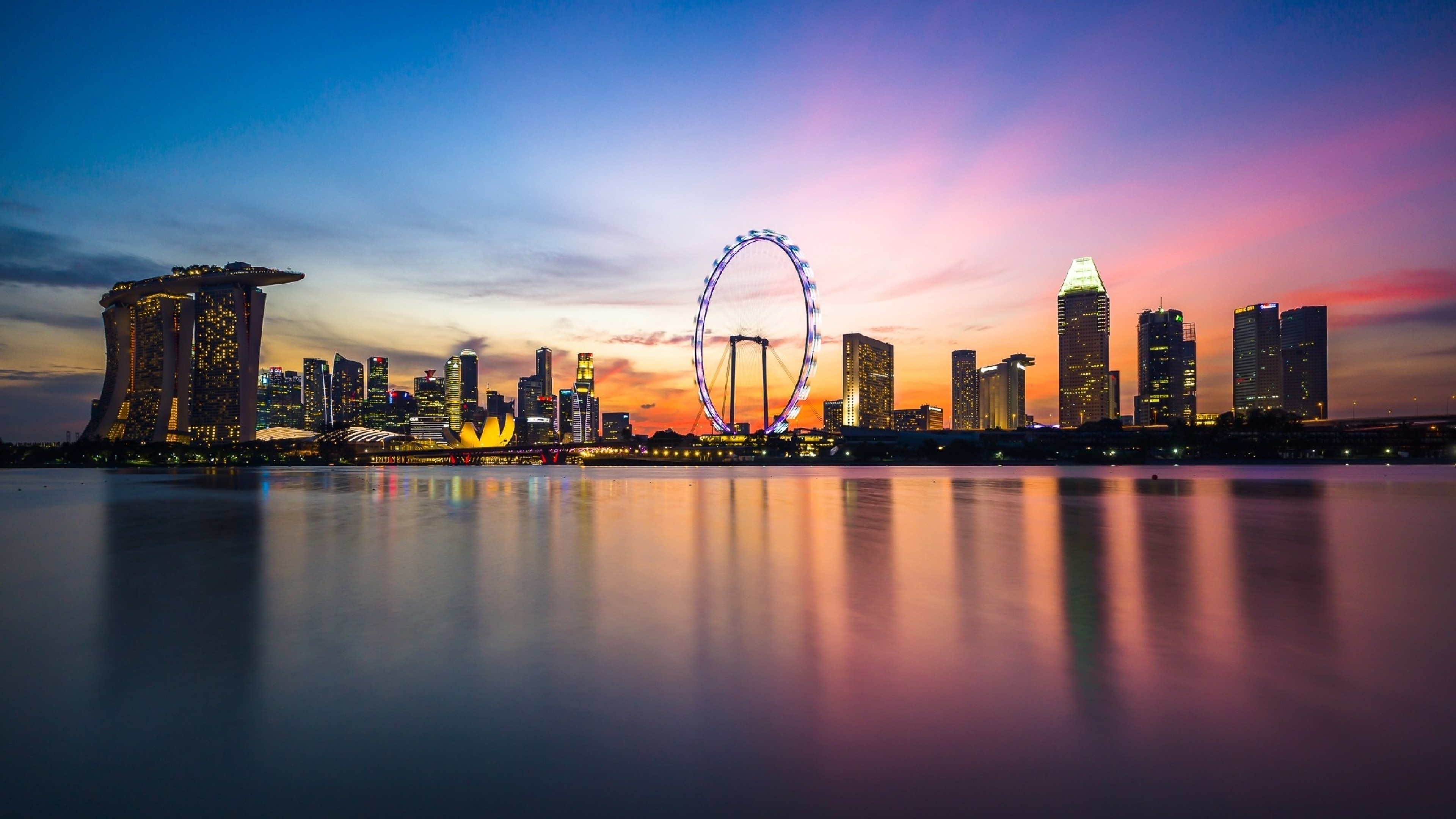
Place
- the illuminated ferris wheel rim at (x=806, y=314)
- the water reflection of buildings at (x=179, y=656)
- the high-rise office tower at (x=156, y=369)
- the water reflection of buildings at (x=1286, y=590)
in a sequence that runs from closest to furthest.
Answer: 1. the water reflection of buildings at (x=179, y=656)
2. the water reflection of buildings at (x=1286, y=590)
3. the illuminated ferris wheel rim at (x=806, y=314)
4. the high-rise office tower at (x=156, y=369)

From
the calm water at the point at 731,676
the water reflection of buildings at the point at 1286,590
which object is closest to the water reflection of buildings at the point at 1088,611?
the calm water at the point at 731,676

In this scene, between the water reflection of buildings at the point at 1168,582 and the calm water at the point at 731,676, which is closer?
the calm water at the point at 731,676

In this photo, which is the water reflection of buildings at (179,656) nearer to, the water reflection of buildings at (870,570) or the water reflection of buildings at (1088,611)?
the water reflection of buildings at (870,570)

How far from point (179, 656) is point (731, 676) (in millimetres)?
8360

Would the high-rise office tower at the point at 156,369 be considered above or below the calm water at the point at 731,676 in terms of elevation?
above

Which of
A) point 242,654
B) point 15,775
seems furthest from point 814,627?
point 15,775

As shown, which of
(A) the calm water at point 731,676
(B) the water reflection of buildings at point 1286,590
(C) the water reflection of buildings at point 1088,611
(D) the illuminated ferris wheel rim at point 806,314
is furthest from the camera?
(D) the illuminated ferris wheel rim at point 806,314

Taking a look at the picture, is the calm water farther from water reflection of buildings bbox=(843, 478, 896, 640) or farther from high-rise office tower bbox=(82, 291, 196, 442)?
high-rise office tower bbox=(82, 291, 196, 442)

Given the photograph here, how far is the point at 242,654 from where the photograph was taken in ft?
36.1

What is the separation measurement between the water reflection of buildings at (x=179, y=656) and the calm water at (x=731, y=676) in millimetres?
63

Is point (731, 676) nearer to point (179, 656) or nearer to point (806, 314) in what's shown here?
point (179, 656)

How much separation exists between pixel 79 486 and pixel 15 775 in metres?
89.7

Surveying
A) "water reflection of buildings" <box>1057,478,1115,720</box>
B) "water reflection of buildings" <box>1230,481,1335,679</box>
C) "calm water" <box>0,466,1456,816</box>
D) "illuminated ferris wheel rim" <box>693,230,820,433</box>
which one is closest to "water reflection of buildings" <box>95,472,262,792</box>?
"calm water" <box>0,466,1456,816</box>

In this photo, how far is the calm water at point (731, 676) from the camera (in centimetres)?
643
